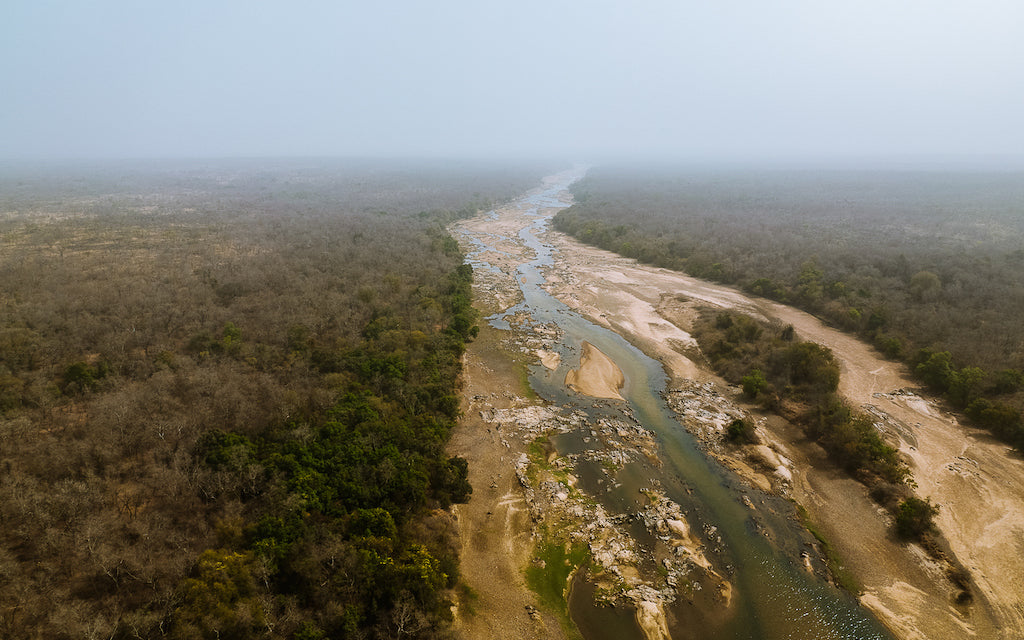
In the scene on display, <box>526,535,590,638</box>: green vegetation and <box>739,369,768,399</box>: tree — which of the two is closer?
<box>526,535,590,638</box>: green vegetation

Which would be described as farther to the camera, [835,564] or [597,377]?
[597,377]

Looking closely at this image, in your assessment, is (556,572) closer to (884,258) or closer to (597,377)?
(597,377)

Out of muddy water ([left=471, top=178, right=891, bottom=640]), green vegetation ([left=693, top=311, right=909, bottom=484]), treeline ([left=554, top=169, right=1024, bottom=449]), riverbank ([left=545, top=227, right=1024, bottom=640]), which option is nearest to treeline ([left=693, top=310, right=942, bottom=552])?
green vegetation ([left=693, top=311, right=909, bottom=484])

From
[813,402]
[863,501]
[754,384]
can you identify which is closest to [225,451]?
[863,501]

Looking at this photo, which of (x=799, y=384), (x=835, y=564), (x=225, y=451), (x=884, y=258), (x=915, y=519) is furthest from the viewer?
(x=884, y=258)

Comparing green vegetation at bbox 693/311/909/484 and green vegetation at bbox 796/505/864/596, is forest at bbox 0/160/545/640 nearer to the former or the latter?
green vegetation at bbox 796/505/864/596

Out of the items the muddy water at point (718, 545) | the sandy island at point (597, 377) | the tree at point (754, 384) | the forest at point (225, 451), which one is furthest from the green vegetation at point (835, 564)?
the forest at point (225, 451)

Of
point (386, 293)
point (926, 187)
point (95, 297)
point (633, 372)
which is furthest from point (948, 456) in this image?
point (926, 187)

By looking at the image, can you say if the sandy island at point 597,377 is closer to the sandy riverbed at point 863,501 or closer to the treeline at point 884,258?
the sandy riverbed at point 863,501
